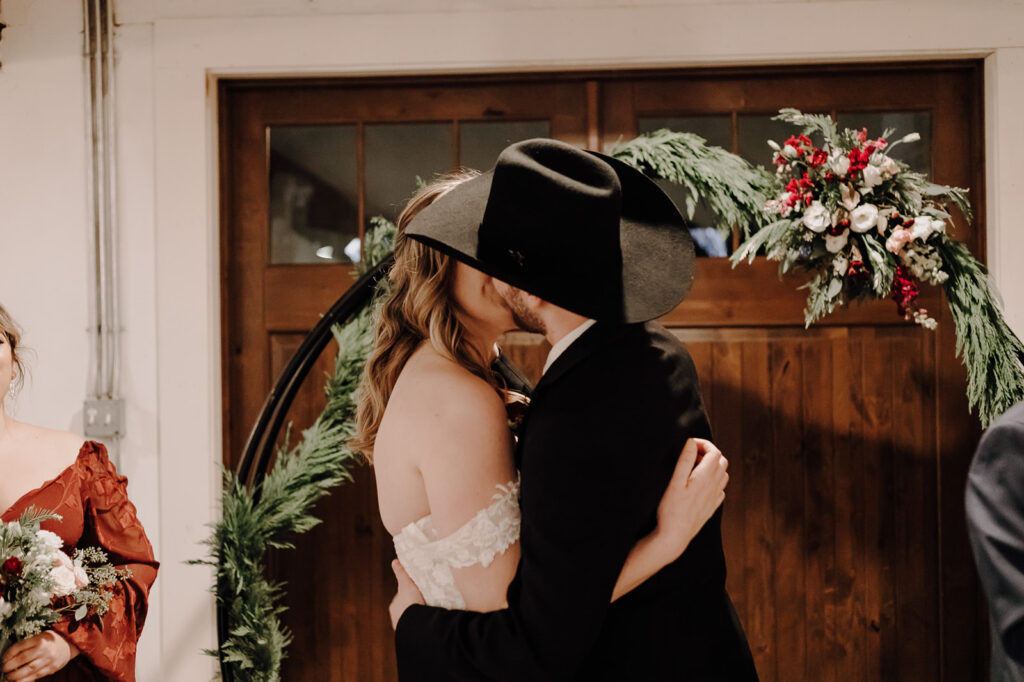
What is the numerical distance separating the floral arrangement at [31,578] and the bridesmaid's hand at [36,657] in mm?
40

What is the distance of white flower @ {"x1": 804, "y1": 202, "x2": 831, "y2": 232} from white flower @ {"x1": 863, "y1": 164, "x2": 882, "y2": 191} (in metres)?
0.13

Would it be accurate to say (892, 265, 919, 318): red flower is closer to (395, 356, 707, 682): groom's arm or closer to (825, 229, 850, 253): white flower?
(825, 229, 850, 253): white flower

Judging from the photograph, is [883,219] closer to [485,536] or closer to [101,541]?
[485,536]

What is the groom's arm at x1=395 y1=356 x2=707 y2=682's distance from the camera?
3.29ft

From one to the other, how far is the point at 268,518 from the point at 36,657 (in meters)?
0.61

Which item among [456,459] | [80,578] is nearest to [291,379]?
[80,578]

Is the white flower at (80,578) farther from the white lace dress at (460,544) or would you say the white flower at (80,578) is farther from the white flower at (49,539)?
the white lace dress at (460,544)

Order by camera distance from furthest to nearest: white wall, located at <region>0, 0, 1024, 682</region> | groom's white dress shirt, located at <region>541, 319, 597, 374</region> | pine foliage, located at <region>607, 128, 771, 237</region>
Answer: white wall, located at <region>0, 0, 1024, 682</region>
pine foliage, located at <region>607, 128, 771, 237</region>
groom's white dress shirt, located at <region>541, 319, 597, 374</region>

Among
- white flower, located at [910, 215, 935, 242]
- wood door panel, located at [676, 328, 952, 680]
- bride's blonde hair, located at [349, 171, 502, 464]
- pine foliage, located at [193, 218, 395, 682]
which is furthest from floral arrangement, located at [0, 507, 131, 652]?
white flower, located at [910, 215, 935, 242]

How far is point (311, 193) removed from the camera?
2.56 metres

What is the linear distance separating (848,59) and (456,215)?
73.4 inches

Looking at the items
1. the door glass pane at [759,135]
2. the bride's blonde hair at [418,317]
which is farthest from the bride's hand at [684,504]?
A: the door glass pane at [759,135]

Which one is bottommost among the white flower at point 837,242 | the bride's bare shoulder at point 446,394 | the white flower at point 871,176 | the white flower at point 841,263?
the bride's bare shoulder at point 446,394

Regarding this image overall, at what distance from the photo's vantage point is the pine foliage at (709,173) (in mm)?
2029
